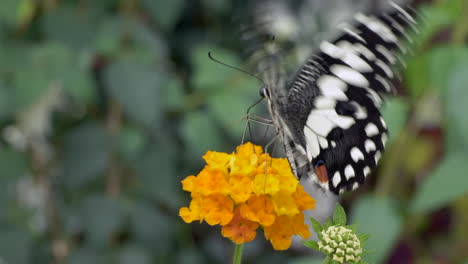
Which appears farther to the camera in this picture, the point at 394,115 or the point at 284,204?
the point at 394,115

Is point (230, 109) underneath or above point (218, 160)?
above

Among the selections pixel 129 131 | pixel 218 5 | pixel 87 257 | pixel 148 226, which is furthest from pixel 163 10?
pixel 87 257

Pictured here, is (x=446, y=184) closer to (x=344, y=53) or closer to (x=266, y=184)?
(x=344, y=53)

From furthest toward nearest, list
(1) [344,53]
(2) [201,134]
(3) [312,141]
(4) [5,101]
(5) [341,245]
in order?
(2) [201,134] < (4) [5,101] < (3) [312,141] < (1) [344,53] < (5) [341,245]

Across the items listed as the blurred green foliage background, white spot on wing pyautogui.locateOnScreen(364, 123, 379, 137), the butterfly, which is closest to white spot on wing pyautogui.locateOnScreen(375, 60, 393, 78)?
the butterfly

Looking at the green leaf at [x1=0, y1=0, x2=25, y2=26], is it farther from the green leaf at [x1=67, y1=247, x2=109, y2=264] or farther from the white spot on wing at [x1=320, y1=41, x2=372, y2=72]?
the white spot on wing at [x1=320, y1=41, x2=372, y2=72]

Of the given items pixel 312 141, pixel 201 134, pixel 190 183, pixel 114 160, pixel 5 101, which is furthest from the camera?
pixel 114 160

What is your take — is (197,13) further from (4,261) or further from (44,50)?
(4,261)
